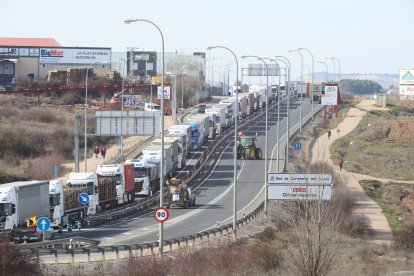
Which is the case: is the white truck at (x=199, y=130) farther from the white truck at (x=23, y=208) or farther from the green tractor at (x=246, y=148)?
the white truck at (x=23, y=208)

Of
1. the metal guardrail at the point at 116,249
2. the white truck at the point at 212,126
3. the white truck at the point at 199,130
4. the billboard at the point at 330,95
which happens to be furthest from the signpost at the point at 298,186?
the billboard at the point at 330,95

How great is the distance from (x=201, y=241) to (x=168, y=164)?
96.5ft

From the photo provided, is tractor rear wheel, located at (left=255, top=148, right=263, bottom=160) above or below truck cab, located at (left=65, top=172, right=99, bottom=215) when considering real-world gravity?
below

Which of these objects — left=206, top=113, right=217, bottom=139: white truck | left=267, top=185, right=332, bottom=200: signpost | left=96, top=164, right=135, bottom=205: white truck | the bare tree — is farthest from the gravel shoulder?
the bare tree

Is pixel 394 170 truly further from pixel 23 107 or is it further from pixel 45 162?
pixel 23 107

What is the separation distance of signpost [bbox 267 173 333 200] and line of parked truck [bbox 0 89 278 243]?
405 centimetres

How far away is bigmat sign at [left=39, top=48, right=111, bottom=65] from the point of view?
131 meters

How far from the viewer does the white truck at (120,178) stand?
5838cm

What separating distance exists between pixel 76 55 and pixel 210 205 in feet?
240

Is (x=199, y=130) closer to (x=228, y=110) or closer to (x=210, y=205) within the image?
(x=228, y=110)

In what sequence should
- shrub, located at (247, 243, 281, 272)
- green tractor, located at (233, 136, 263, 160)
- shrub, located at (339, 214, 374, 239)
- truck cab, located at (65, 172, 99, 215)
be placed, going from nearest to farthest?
shrub, located at (247, 243, 281, 272), truck cab, located at (65, 172, 99, 215), shrub, located at (339, 214, 374, 239), green tractor, located at (233, 136, 263, 160)

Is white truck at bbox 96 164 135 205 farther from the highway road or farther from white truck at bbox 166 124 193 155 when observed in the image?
white truck at bbox 166 124 193 155

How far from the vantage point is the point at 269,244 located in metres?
42.9

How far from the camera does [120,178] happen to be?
5959 cm
